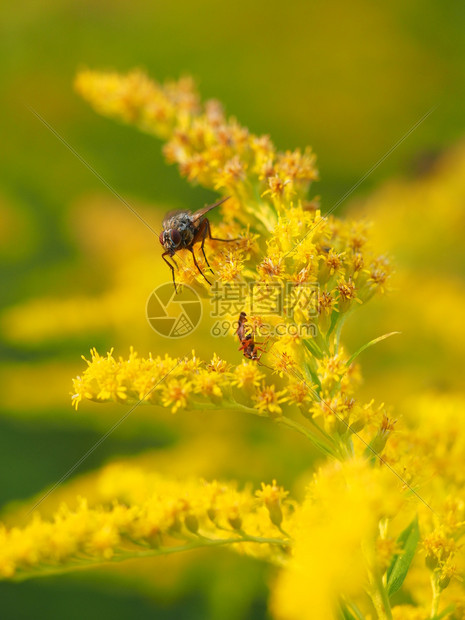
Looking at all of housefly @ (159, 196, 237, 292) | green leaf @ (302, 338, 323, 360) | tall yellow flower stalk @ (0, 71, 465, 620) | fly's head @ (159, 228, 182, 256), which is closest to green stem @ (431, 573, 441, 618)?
tall yellow flower stalk @ (0, 71, 465, 620)

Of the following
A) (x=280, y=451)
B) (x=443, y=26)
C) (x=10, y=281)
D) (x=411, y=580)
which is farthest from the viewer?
(x=443, y=26)

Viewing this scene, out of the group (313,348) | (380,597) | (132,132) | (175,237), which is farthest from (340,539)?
(132,132)

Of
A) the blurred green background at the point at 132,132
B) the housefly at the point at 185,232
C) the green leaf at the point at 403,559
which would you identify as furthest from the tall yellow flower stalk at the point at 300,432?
the blurred green background at the point at 132,132

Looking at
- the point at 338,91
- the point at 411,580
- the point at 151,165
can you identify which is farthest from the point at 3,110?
the point at 411,580

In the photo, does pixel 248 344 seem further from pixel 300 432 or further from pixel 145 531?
pixel 145 531

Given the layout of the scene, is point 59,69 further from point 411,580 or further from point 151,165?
point 411,580

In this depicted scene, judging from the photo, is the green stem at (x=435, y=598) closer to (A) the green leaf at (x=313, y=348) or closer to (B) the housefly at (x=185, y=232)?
(A) the green leaf at (x=313, y=348)

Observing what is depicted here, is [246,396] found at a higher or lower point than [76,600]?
higher
